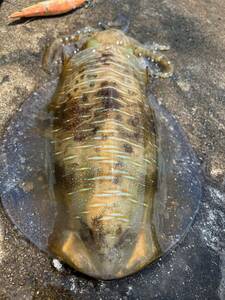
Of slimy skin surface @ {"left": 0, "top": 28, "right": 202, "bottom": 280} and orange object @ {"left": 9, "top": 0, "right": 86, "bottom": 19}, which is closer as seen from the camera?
slimy skin surface @ {"left": 0, "top": 28, "right": 202, "bottom": 280}

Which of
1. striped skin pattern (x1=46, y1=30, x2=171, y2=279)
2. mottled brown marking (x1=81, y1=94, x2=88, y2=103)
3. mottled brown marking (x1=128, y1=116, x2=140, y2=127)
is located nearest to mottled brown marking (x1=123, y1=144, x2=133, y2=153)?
striped skin pattern (x1=46, y1=30, x2=171, y2=279)

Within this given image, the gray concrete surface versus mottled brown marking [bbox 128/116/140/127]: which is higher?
mottled brown marking [bbox 128/116/140/127]

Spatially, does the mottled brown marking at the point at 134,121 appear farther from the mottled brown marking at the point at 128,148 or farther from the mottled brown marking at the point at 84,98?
the mottled brown marking at the point at 84,98

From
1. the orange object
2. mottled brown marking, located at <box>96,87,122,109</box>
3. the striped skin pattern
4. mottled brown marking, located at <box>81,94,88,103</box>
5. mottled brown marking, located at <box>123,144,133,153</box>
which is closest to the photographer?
the striped skin pattern

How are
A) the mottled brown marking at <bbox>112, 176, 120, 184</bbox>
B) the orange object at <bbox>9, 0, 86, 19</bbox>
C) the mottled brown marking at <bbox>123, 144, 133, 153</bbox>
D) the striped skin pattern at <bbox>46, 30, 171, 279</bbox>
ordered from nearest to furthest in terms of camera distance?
the striped skin pattern at <bbox>46, 30, 171, 279</bbox>, the mottled brown marking at <bbox>112, 176, 120, 184</bbox>, the mottled brown marking at <bbox>123, 144, 133, 153</bbox>, the orange object at <bbox>9, 0, 86, 19</bbox>

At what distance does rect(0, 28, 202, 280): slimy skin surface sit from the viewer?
144 inches

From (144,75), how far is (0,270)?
2872 mm

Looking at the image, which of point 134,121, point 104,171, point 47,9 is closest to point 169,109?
point 134,121

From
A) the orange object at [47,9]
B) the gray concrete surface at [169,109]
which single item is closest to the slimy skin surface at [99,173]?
the gray concrete surface at [169,109]

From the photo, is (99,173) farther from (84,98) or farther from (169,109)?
(169,109)

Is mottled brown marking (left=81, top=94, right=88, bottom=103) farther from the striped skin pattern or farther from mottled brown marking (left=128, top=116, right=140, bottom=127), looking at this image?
mottled brown marking (left=128, top=116, right=140, bottom=127)

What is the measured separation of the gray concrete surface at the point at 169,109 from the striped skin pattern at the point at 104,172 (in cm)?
22

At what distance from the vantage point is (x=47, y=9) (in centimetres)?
584

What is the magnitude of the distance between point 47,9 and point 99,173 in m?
2.95
